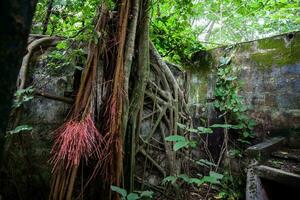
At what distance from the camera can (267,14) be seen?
17.8ft

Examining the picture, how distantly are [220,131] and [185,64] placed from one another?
154 cm

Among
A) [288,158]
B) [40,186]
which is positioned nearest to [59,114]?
[40,186]

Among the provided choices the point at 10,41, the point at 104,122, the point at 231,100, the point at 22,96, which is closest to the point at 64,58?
the point at 22,96

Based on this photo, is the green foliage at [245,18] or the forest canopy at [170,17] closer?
the forest canopy at [170,17]

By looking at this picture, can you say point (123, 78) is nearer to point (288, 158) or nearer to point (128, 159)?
point (128, 159)

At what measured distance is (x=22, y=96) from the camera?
2.33 m

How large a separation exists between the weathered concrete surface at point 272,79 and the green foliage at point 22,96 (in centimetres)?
321

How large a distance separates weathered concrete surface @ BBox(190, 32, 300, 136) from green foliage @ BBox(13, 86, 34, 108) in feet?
10.5

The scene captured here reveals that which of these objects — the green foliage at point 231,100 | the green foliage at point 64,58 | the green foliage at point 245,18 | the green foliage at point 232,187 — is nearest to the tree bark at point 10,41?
the green foliage at point 64,58

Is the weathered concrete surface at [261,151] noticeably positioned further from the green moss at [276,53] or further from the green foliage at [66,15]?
the green foliage at [66,15]

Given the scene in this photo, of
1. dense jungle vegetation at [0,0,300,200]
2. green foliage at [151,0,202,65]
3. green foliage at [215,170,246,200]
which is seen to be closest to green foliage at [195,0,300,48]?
green foliage at [151,0,202,65]

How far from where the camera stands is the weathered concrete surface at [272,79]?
357 centimetres

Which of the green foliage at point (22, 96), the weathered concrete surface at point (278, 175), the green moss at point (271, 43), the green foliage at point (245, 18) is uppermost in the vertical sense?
the green foliage at point (245, 18)

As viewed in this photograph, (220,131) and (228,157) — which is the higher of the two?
(220,131)
